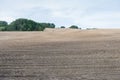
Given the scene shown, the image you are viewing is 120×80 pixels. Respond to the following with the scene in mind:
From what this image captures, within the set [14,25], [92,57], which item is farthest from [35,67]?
[14,25]

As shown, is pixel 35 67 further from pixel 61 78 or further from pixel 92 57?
pixel 92 57

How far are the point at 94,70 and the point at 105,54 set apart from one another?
2571 mm

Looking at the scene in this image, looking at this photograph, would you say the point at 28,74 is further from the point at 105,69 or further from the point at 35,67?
the point at 105,69

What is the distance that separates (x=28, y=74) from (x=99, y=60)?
2281 mm

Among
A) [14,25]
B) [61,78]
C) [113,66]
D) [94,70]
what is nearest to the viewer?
[61,78]

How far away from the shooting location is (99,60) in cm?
848

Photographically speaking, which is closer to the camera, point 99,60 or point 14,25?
point 99,60

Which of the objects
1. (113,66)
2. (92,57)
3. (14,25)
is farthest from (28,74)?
(14,25)

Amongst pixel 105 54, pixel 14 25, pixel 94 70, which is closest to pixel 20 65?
pixel 94 70

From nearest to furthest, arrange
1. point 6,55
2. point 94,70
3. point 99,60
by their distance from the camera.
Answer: point 94,70
point 99,60
point 6,55

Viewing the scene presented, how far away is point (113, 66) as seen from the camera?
768 centimetres

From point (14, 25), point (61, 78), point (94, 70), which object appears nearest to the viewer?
point (61, 78)

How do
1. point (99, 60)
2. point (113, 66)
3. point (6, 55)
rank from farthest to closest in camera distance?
point (6, 55)
point (99, 60)
point (113, 66)

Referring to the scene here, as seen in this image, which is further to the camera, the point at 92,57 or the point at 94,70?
the point at 92,57
